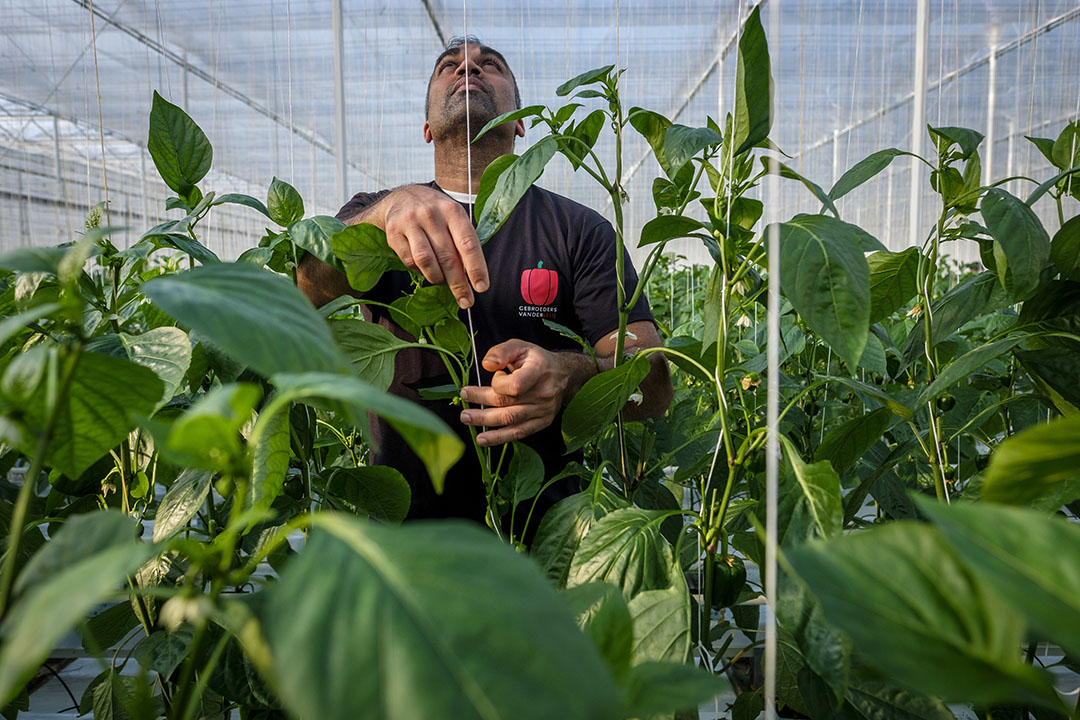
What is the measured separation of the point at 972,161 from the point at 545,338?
27.8 inches

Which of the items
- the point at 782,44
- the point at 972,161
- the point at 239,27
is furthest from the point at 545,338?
the point at 782,44

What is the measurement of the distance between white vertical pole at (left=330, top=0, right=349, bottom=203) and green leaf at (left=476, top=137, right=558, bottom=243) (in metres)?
2.32

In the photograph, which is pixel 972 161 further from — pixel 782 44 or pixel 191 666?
pixel 782 44

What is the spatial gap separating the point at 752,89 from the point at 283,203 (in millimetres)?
498

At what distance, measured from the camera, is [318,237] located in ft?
2.07

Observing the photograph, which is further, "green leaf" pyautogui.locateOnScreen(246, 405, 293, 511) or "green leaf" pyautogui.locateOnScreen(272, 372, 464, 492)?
"green leaf" pyautogui.locateOnScreen(246, 405, 293, 511)

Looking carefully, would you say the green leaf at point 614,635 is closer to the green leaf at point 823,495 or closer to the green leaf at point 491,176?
the green leaf at point 823,495

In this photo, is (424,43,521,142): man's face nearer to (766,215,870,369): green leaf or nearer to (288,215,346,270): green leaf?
(288,215,346,270): green leaf

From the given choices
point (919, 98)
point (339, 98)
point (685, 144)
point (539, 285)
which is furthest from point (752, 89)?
point (919, 98)

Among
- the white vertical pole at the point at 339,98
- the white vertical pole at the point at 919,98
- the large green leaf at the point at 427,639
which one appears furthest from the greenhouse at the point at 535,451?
the white vertical pole at the point at 919,98

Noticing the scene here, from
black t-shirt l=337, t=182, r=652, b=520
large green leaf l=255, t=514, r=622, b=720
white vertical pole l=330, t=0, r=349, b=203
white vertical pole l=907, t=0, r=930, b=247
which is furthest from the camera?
white vertical pole l=907, t=0, r=930, b=247

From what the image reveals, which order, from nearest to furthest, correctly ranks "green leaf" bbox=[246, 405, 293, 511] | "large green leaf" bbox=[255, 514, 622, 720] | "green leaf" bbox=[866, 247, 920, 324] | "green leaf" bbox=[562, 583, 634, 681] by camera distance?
"large green leaf" bbox=[255, 514, 622, 720], "green leaf" bbox=[562, 583, 634, 681], "green leaf" bbox=[246, 405, 293, 511], "green leaf" bbox=[866, 247, 920, 324]

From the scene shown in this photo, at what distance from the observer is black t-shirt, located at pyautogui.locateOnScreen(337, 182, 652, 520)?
119 centimetres

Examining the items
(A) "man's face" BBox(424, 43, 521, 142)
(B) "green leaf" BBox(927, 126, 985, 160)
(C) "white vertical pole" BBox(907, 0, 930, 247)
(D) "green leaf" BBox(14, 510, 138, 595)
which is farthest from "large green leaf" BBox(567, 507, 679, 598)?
(C) "white vertical pole" BBox(907, 0, 930, 247)
